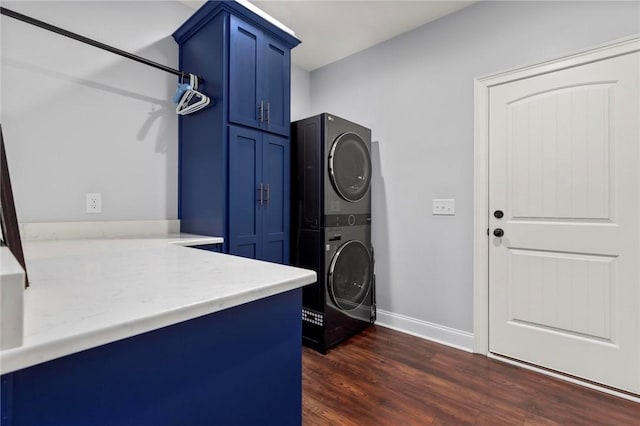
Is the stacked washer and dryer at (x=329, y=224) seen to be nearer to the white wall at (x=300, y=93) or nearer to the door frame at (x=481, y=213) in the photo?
the door frame at (x=481, y=213)

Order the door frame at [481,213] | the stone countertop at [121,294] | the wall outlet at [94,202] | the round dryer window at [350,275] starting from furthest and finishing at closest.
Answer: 1. the round dryer window at [350,275]
2. the door frame at [481,213]
3. the wall outlet at [94,202]
4. the stone countertop at [121,294]

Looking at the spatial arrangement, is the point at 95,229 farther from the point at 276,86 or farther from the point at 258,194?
the point at 276,86

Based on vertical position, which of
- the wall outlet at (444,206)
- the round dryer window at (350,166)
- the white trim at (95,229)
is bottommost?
the white trim at (95,229)

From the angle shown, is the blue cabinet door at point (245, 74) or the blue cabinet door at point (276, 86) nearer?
the blue cabinet door at point (245, 74)

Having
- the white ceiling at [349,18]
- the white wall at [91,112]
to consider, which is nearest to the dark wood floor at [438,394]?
the white wall at [91,112]

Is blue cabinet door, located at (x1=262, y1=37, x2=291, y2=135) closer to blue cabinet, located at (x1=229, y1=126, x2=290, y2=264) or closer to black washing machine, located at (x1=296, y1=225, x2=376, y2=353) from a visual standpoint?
blue cabinet, located at (x1=229, y1=126, x2=290, y2=264)

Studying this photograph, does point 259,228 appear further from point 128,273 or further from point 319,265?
point 128,273

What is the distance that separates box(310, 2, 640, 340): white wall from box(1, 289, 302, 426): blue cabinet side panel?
1.90 metres

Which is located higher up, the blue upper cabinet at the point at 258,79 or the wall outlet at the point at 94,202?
the blue upper cabinet at the point at 258,79

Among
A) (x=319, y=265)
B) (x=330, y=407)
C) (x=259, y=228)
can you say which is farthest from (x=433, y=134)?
(x=330, y=407)

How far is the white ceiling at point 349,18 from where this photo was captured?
2.31 meters

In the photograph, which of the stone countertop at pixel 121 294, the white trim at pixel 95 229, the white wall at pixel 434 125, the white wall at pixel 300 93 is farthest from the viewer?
the white wall at pixel 300 93

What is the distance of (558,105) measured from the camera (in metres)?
1.94

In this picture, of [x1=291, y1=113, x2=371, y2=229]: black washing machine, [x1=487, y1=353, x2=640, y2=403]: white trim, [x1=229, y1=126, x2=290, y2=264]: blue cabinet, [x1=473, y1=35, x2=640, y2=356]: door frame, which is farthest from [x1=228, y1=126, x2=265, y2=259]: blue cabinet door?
[x1=487, y1=353, x2=640, y2=403]: white trim
